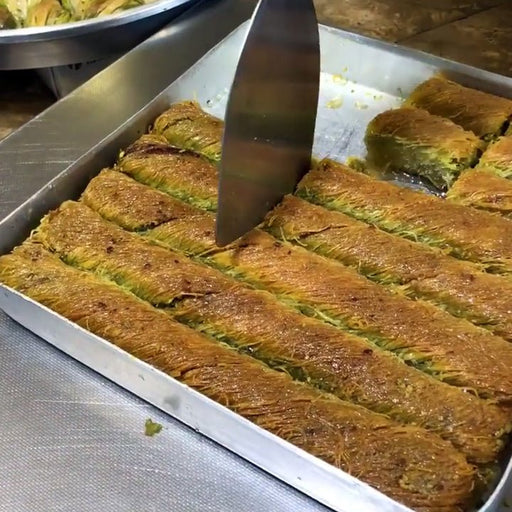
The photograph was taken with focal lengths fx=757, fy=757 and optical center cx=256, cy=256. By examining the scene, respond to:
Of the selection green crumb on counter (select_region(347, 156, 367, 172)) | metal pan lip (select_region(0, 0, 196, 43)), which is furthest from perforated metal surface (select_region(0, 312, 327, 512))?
metal pan lip (select_region(0, 0, 196, 43))

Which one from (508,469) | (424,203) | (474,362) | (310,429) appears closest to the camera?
(508,469)

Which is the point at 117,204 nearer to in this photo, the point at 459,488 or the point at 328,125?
the point at 328,125

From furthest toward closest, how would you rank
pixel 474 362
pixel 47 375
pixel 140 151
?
1. pixel 140 151
2. pixel 47 375
3. pixel 474 362

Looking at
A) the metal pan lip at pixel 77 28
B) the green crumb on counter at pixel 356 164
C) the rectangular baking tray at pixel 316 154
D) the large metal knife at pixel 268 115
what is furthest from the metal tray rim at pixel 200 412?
the metal pan lip at pixel 77 28

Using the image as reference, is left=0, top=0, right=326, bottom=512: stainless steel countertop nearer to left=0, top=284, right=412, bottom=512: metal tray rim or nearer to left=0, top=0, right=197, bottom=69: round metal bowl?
left=0, top=284, right=412, bottom=512: metal tray rim

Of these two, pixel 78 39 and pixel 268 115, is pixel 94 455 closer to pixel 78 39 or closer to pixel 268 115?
pixel 268 115

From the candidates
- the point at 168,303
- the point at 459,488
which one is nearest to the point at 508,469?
the point at 459,488
